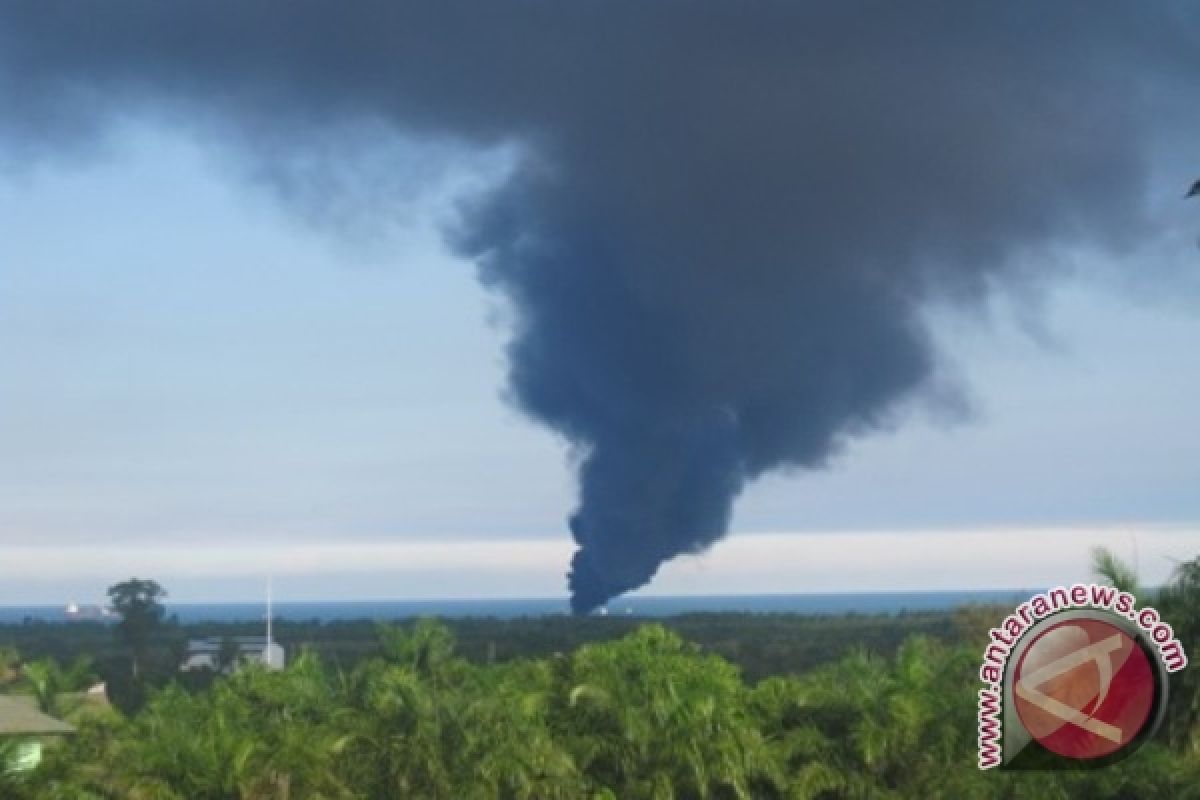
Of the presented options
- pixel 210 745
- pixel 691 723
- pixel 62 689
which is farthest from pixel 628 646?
pixel 62 689

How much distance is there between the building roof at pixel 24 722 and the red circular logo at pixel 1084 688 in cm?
1970

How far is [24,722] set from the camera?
138ft

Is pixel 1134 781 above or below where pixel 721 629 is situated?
below

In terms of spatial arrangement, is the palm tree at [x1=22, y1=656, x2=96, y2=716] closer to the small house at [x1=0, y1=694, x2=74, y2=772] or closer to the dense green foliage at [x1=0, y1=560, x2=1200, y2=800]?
the small house at [x1=0, y1=694, x2=74, y2=772]

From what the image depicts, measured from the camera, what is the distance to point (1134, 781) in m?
28.5

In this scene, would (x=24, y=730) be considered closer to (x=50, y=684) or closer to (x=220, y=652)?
(x=50, y=684)

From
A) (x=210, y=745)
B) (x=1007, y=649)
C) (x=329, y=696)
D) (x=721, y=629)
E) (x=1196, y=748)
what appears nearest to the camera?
(x=1007, y=649)

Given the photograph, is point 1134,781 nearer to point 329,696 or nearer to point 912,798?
point 912,798

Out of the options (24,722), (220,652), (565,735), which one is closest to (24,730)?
(24,722)

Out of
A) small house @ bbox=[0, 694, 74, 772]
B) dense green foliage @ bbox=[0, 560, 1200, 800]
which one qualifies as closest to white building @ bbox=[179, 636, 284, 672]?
small house @ bbox=[0, 694, 74, 772]

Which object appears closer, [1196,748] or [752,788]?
[1196,748]

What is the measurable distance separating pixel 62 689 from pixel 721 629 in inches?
4720

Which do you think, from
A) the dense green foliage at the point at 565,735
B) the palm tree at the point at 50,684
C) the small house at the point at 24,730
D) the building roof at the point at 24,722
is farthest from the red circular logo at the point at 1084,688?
the palm tree at the point at 50,684

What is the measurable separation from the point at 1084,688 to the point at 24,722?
23.7 m
